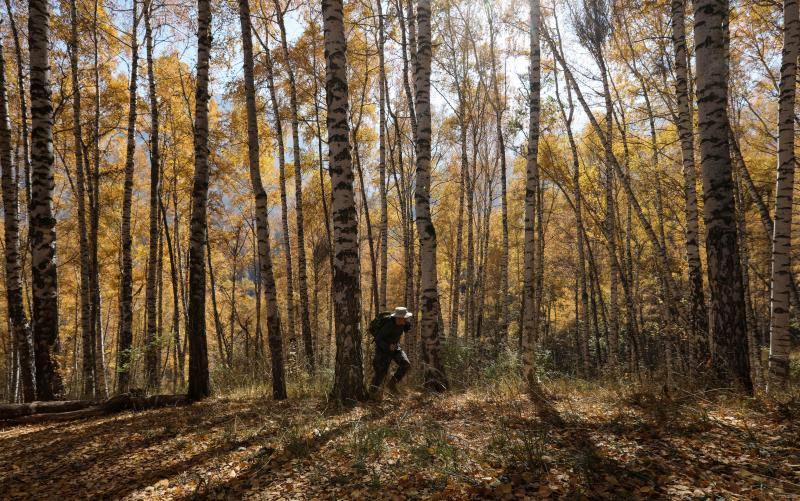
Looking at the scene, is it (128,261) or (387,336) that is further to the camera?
(128,261)

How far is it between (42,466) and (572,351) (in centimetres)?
3105

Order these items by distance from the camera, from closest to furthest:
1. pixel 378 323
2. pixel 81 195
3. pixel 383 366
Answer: pixel 383 366 → pixel 378 323 → pixel 81 195

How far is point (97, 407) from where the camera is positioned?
230 inches

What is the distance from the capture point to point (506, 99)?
1415cm

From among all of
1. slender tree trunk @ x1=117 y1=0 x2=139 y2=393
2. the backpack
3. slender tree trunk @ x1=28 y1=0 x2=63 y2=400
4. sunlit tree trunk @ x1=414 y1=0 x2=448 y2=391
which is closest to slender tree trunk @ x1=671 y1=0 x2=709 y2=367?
sunlit tree trunk @ x1=414 y1=0 x2=448 y2=391

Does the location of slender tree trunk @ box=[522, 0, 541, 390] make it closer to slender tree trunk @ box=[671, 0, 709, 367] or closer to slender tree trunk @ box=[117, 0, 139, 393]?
slender tree trunk @ box=[671, 0, 709, 367]

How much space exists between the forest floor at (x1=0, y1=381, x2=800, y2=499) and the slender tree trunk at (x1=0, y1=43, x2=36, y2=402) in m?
2.19

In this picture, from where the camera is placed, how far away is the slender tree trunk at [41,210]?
6332 millimetres

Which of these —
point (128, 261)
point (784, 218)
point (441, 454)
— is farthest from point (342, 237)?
point (128, 261)

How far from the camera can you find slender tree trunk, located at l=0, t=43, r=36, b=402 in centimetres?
666

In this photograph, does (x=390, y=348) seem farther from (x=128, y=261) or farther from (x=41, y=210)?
(x=128, y=261)

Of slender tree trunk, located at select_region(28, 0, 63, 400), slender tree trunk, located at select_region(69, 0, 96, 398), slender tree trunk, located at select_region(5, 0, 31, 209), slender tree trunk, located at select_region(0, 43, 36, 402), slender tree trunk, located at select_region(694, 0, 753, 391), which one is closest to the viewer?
slender tree trunk, located at select_region(694, 0, 753, 391)

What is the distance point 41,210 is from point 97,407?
3.31 meters

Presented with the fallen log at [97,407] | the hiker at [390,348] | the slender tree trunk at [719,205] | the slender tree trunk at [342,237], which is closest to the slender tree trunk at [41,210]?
the fallen log at [97,407]
